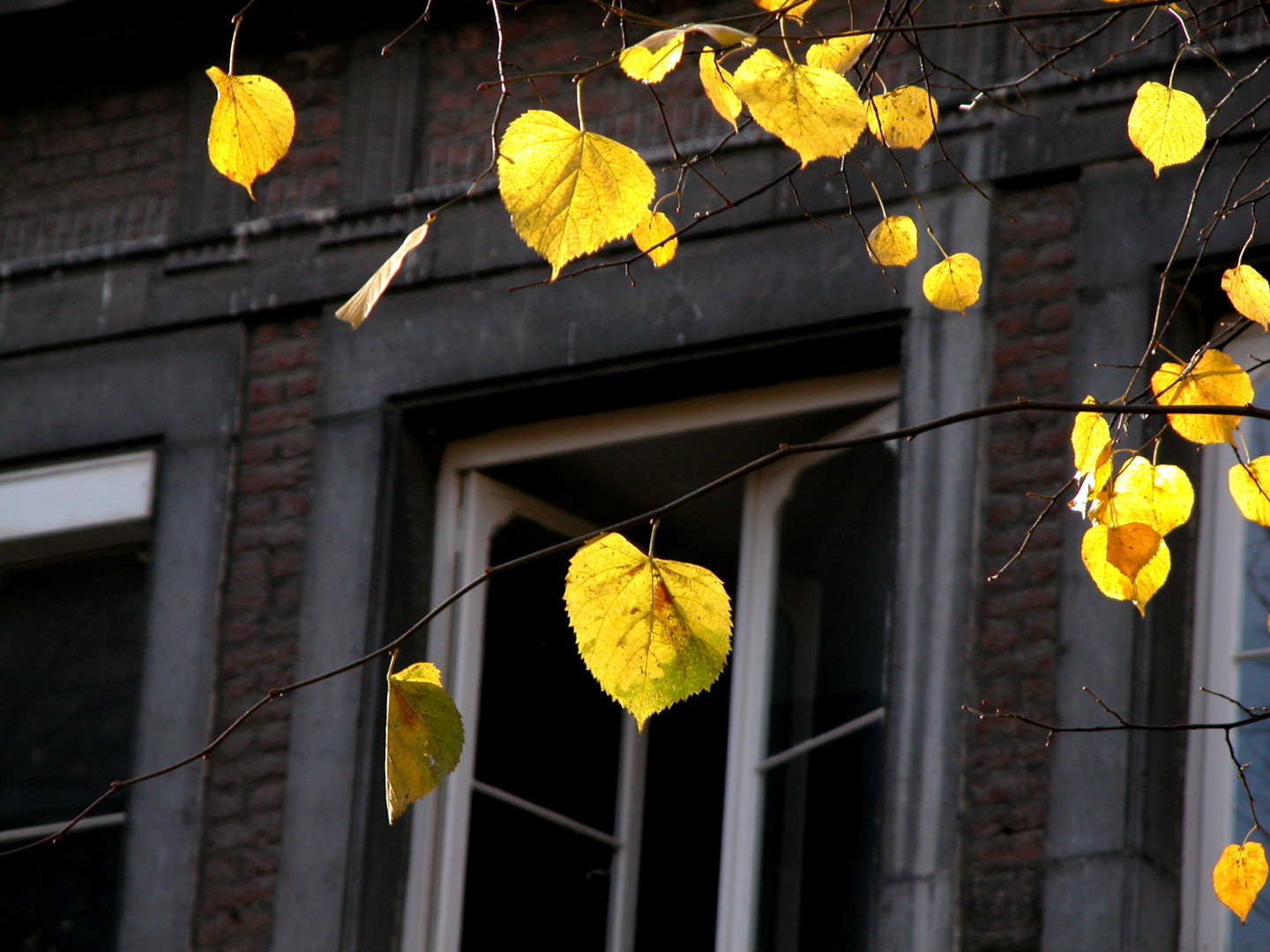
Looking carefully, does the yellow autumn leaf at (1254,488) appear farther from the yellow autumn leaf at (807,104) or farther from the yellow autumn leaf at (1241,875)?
the yellow autumn leaf at (807,104)

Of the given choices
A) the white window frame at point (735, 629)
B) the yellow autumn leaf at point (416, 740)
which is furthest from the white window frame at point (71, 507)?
the yellow autumn leaf at point (416, 740)

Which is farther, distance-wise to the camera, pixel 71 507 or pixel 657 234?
pixel 71 507

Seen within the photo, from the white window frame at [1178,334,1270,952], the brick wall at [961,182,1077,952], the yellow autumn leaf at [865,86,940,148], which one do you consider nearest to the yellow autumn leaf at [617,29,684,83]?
the yellow autumn leaf at [865,86,940,148]

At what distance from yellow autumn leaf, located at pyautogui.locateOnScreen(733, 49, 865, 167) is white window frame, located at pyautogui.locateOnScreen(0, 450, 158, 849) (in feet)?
13.0

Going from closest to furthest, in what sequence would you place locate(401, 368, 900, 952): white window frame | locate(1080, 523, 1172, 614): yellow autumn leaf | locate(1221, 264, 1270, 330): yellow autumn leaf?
locate(1080, 523, 1172, 614): yellow autumn leaf
locate(1221, 264, 1270, 330): yellow autumn leaf
locate(401, 368, 900, 952): white window frame

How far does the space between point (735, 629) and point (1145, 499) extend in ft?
9.11

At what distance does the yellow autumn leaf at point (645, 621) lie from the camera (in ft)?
8.33

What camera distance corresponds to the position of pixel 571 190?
2.52 meters

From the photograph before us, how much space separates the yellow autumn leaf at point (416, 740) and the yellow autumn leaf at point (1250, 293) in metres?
1.34

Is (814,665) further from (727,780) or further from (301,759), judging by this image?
(301,759)

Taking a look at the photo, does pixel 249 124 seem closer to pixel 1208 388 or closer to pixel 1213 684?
pixel 1208 388

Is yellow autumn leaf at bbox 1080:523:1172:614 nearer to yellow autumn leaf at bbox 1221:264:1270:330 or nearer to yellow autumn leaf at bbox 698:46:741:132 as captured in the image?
yellow autumn leaf at bbox 1221:264:1270:330

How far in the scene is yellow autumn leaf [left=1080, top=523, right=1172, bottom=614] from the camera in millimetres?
2674

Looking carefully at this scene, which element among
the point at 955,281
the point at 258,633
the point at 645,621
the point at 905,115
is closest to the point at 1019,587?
the point at 955,281
